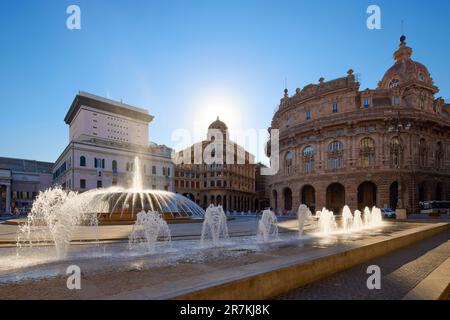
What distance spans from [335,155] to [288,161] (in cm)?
911

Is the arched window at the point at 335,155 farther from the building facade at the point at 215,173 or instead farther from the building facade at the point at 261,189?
the building facade at the point at 261,189

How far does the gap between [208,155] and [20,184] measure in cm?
4678

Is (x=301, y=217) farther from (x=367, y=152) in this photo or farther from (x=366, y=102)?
(x=366, y=102)

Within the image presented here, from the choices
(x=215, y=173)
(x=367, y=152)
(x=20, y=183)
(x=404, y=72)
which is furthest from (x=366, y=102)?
(x=20, y=183)

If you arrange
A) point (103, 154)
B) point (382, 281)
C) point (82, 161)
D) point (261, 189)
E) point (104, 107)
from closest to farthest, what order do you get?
point (382, 281)
point (82, 161)
point (103, 154)
point (104, 107)
point (261, 189)

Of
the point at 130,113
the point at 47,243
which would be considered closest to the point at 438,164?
the point at 47,243

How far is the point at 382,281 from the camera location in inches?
236

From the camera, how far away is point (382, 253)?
8945 mm

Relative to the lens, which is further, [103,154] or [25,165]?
[25,165]

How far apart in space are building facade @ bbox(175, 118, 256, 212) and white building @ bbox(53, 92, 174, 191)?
14860mm

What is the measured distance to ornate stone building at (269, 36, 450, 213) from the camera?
128 feet

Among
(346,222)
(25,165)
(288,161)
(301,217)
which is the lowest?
(346,222)

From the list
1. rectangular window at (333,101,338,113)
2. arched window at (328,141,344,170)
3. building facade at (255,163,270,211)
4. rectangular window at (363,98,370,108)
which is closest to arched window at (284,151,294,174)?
arched window at (328,141,344,170)
